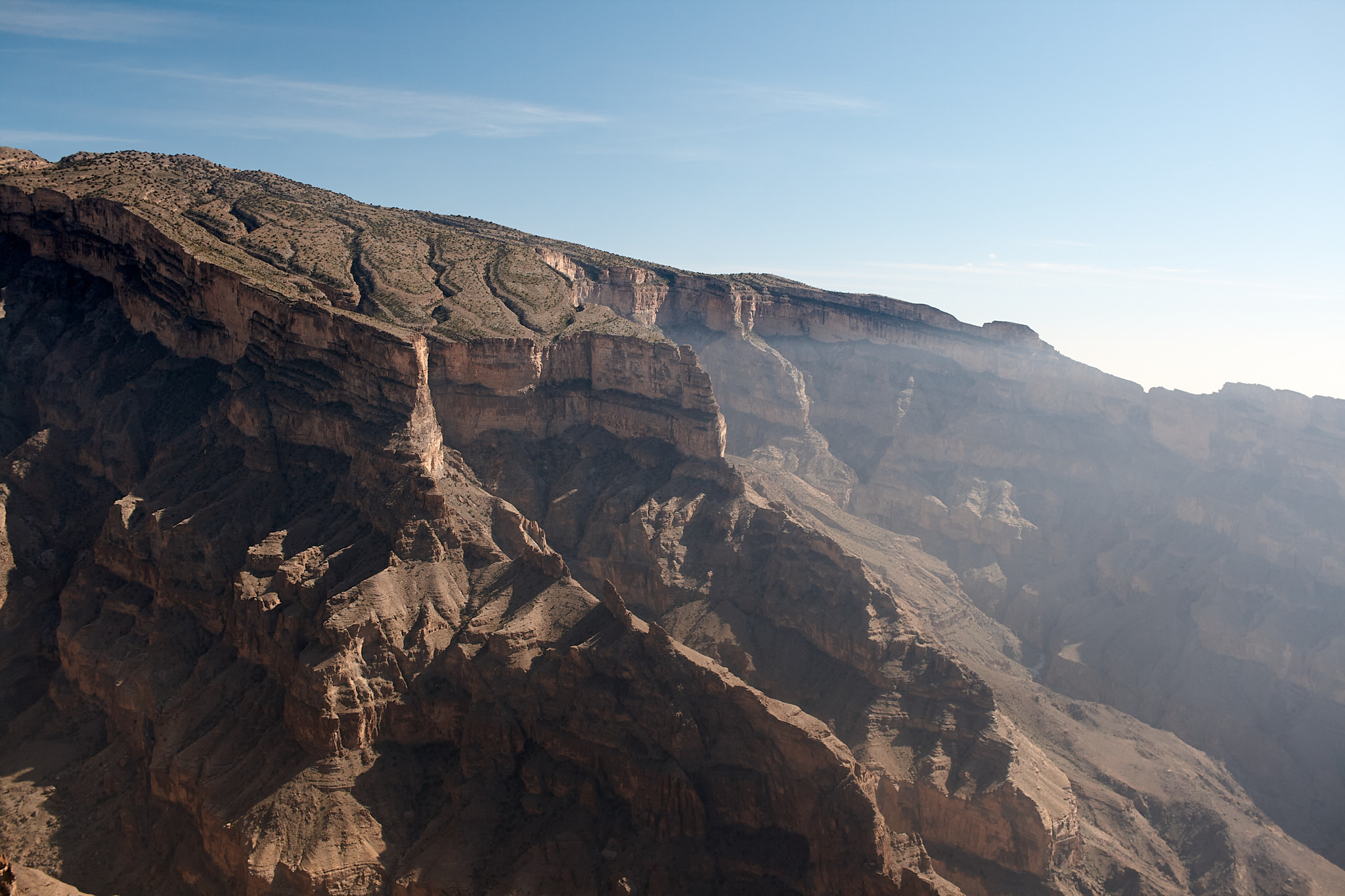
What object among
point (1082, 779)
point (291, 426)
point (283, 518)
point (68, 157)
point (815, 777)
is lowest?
point (1082, 779)

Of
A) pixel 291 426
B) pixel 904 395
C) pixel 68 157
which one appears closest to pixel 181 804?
pixel 291 426

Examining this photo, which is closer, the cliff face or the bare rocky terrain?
the bare rocky terrain

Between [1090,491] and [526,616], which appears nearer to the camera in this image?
[526,616]

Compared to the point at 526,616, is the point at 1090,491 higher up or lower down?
lower down

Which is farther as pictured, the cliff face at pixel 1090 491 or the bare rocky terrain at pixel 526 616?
the cliff face at pixel 1090 491

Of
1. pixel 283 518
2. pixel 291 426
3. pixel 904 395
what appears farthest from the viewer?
pixel 904 395

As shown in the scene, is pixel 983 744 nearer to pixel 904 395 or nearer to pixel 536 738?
pixel 536 738

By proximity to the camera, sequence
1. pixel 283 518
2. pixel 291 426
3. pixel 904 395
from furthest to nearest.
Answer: pixel 904 395 < pixel 291 426 < pixel 283 518

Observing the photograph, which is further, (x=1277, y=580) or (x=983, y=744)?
(x=1277, y=580)
